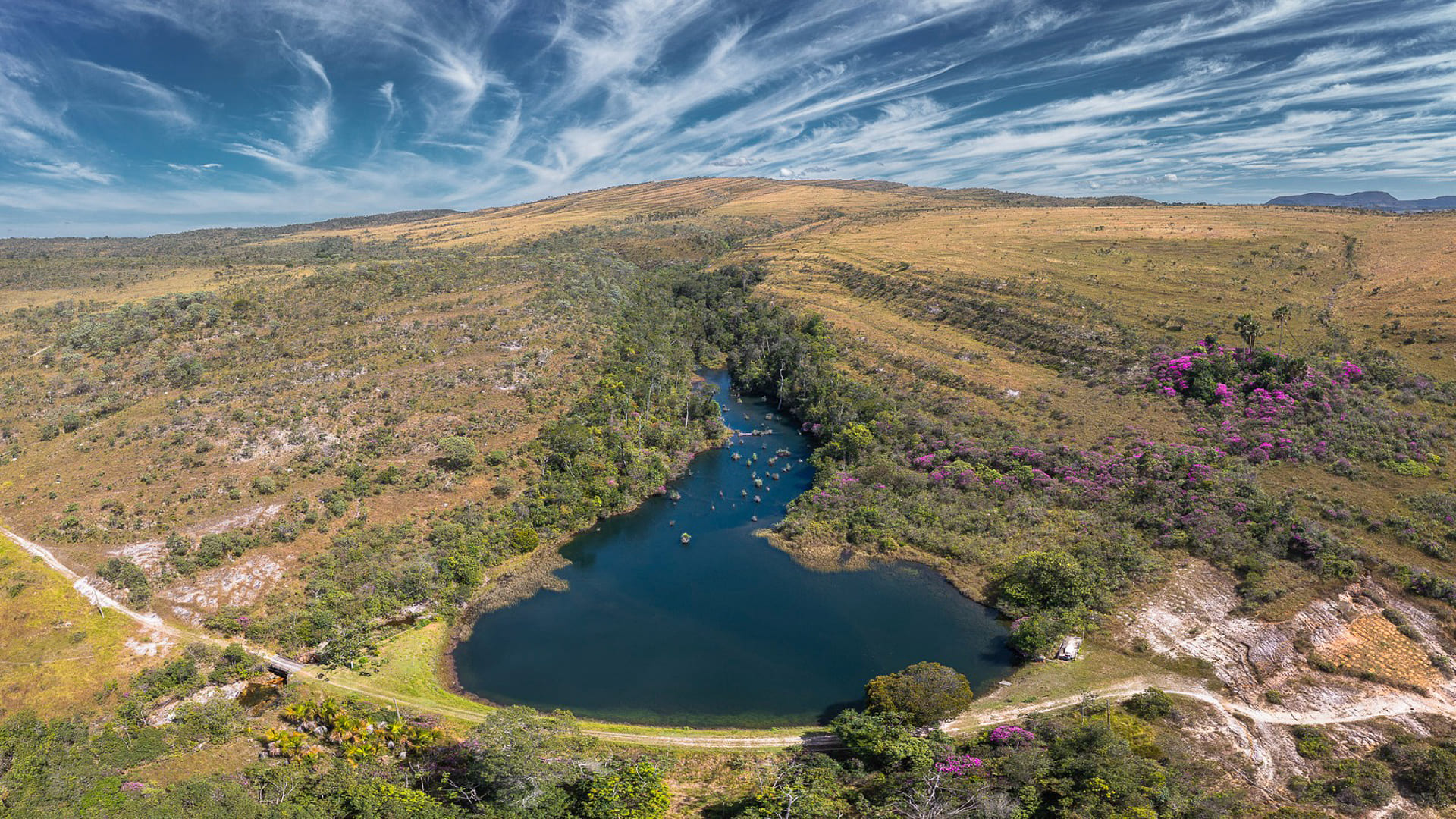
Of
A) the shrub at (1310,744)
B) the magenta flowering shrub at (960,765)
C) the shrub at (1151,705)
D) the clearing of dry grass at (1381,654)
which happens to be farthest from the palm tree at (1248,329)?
the magenta flowering shrub at (960,765)

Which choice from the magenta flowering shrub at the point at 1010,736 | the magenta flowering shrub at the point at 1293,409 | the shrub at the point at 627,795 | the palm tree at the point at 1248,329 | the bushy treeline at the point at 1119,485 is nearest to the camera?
the shrub at the point at 627,795

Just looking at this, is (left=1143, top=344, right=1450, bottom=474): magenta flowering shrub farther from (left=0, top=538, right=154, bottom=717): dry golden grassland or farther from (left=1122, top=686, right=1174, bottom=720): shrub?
(left=0, top=538, right=154, bottom=717): dry golden grassland

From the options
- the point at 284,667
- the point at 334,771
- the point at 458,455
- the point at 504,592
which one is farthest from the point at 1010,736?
the point at 458,455

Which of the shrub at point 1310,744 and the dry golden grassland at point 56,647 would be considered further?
the dry golden grassland at point 56,647

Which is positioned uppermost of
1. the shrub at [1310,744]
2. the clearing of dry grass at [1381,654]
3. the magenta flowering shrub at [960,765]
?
the magenta flowering shrub at [960,765]

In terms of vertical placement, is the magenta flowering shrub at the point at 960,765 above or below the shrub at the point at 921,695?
below

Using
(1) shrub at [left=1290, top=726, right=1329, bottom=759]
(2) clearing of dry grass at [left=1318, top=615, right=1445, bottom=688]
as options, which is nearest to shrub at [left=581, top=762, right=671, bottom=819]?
(1) shrub at [left=1290, top=726, right=1329, bottom=759]

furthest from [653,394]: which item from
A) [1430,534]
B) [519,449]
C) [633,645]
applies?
[1430,534]

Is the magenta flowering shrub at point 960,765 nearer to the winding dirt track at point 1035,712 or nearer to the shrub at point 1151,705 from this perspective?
the winding dirt track at point 1035,712

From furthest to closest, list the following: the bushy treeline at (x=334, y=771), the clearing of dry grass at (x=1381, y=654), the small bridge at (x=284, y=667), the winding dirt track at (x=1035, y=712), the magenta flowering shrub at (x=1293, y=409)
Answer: the magenta flowering shrub at (x=1293, y=409) < the small bridge at (x=284, y=667) < the clearing of dry grass at (x=1381, y=654) < the winding dirt track at (x=1035, y=712) < the bushy treeline at (x=334, y=771)
